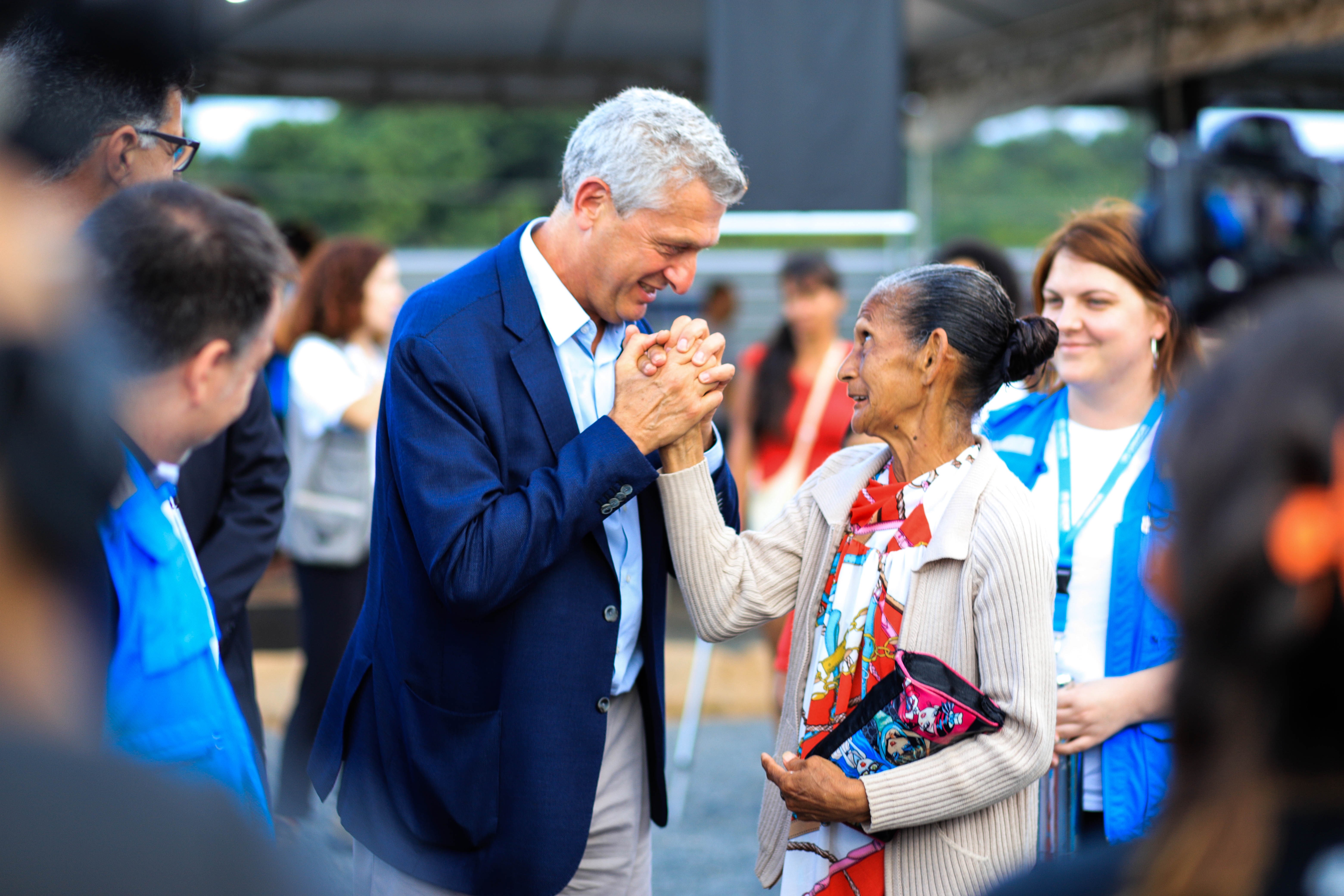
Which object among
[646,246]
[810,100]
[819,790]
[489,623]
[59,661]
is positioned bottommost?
[819,790]

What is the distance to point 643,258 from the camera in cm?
199

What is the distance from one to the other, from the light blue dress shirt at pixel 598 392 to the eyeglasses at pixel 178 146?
1.96ft

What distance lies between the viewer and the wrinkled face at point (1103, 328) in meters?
2.49

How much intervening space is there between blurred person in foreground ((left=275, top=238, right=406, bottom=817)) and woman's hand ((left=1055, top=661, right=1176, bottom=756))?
243 centimetres

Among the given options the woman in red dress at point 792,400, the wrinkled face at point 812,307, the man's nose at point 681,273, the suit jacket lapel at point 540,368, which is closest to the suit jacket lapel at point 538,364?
the suit jacket lapel at point 540,368

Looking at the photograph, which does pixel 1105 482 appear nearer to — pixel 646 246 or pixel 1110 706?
pixel 1110 706

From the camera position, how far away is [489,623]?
→ 1.92 meters

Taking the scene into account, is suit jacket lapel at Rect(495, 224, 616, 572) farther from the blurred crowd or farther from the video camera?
the video camera

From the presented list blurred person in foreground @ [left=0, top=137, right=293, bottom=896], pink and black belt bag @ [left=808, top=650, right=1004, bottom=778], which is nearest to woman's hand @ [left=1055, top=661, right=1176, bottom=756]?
pink and black belt bag @ [left=808, top=650, right=1004, bottom=778]

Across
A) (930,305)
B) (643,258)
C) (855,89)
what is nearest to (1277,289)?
(930,305)

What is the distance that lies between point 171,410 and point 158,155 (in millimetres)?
686

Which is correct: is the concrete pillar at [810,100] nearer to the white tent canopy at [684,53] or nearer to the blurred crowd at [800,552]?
the white tent canopy at [684,53]

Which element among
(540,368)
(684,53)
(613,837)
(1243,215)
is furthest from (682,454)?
(684,53)

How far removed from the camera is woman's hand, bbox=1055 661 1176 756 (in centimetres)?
218
